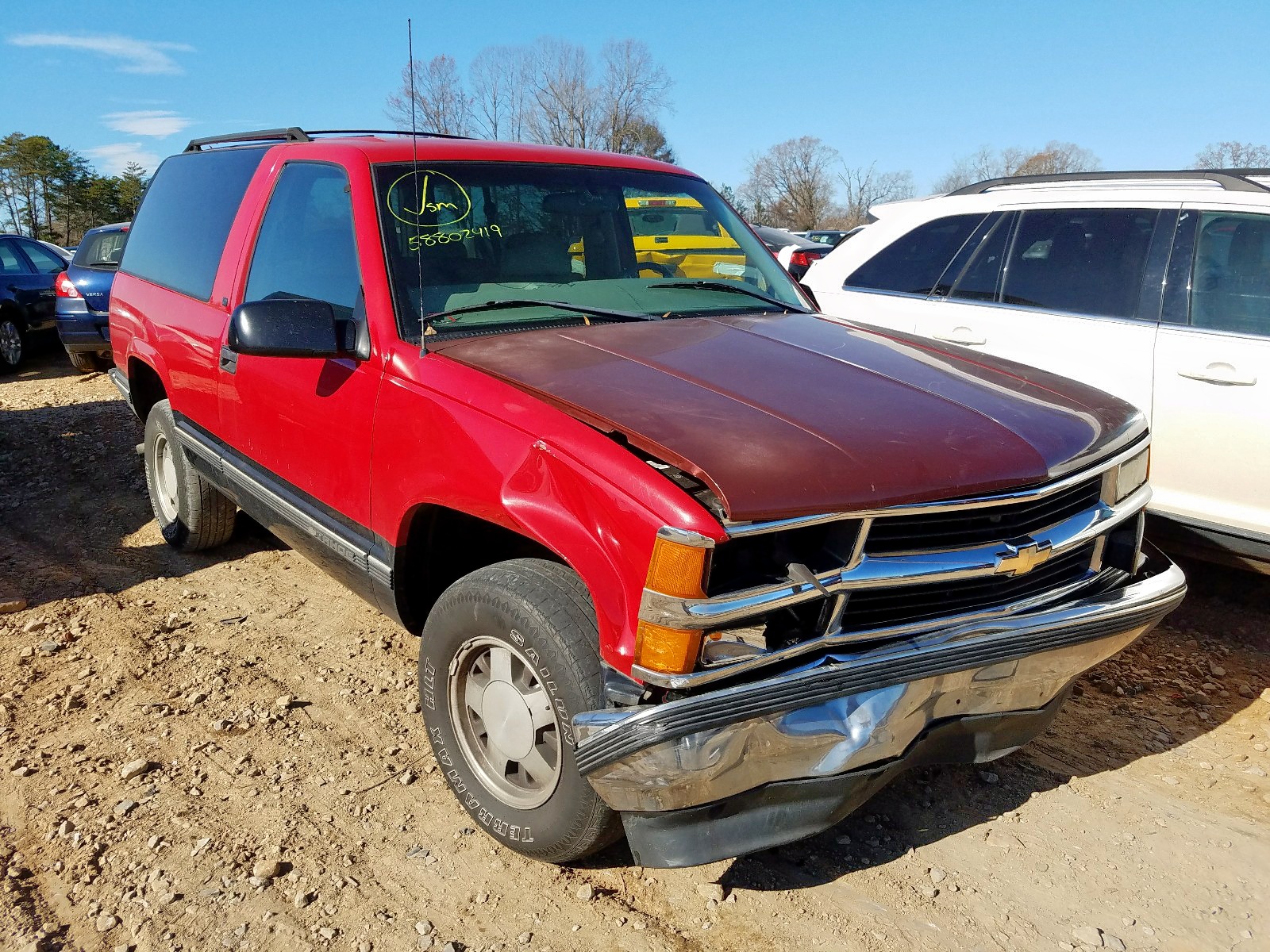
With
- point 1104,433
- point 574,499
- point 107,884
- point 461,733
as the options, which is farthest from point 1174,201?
point 107,884

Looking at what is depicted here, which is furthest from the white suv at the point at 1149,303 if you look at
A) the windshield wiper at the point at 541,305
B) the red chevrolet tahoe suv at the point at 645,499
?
the windshield wiper at the point at 541,305

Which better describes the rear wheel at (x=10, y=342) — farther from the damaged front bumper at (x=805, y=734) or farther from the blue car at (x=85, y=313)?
the damaged front bumper at (x=805, y=734)

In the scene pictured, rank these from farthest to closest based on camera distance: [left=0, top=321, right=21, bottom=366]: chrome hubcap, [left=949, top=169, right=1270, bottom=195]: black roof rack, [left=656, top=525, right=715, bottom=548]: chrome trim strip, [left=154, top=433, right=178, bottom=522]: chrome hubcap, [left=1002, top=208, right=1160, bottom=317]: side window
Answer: [left=0, top=321, right=21, bottom=366]: chrome hubcap, [left=154, top=433, right=178, bottom=522]: chrome hubcap, [left=1002, top=208, right=1160, bottom=317]: side window, [left=949, top=169, right=1270, bottom=195]: black roof rack, [left=656, top=525, right=715, bottom=548]: chrome trim strip

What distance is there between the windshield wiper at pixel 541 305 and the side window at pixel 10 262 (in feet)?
35.6

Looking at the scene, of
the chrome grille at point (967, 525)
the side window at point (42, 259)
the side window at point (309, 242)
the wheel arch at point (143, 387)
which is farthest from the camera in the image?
the side window at point (42, 259)

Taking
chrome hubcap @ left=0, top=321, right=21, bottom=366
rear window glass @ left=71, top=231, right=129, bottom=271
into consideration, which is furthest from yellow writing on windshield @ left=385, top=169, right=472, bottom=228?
chrome hubcap @ left=0, top=321, right=21, bottom=366

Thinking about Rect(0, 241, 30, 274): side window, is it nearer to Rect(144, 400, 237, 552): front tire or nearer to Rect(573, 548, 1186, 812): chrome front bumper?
Rect(144, 400, 237, 552): front tire

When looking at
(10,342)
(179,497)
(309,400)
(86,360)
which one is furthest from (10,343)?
(309,400)

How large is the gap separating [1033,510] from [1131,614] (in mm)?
457

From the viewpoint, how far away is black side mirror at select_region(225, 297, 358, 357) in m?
2.87

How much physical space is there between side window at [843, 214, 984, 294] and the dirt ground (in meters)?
2.14

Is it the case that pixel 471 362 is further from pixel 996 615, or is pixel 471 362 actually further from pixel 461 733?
pixel 996 615

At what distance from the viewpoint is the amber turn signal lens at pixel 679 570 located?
6.45 ft

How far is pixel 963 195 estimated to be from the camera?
5.19 metres
